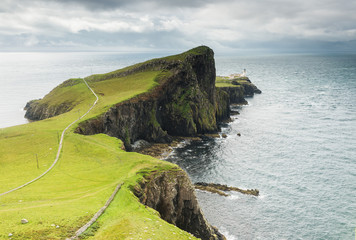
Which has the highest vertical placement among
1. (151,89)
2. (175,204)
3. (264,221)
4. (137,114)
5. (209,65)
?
(209,65)

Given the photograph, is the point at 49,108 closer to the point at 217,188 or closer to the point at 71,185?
the point at 71,185

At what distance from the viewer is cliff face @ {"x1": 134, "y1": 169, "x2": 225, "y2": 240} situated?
46.1 metres

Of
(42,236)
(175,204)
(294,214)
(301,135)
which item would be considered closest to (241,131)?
(301,135)

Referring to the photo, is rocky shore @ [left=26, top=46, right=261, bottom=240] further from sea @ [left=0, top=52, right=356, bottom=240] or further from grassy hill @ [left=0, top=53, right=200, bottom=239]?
grassy hill @ [left=0, top=53, right=200, bottom=239]

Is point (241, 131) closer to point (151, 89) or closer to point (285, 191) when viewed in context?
point (151, 89)

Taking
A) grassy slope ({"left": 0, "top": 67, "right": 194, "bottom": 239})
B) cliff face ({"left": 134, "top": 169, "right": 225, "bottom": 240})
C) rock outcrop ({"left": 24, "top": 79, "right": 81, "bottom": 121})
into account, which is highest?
rock outcrop ({"left": 24, "top": 79, "right": 81, "bottom": 121})

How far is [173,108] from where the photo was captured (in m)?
111

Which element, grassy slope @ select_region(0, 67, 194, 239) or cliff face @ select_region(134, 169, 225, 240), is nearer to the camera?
grassy slope @ select_region(0, 67, 194, 239)

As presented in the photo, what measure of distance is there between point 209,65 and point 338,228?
93001 millimetres

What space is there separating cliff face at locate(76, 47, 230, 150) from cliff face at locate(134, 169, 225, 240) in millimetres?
38519

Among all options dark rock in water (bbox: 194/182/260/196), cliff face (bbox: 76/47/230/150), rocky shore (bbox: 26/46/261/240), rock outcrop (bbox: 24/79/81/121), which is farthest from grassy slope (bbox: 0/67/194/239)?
rock outcrop (bbox: 24/79/81/121)

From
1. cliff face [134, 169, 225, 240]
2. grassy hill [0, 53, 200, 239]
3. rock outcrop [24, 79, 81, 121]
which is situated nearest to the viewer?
grassy hill [0, 53, 200, 239]

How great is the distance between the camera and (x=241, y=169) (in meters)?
77.9

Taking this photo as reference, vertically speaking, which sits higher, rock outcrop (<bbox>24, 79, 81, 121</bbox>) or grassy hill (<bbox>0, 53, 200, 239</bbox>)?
rock outcrop (<bbox>24, 79, 81, 121</bbox>)
